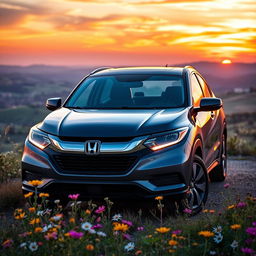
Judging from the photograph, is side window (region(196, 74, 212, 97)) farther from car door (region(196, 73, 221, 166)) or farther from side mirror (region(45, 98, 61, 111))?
side mirror (region(45, 98, 61, 111))

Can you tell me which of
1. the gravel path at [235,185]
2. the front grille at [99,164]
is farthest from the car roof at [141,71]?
the front grille at [99,164]

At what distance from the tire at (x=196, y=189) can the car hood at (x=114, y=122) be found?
598 millimetres

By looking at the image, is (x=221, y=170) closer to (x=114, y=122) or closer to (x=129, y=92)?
(x=129, y=92)

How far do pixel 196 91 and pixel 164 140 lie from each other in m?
1.98

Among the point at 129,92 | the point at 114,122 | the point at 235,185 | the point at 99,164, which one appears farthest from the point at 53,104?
the point at 235,185

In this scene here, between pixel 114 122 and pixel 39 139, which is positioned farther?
pixel 39 139

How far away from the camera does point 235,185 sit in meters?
8.91

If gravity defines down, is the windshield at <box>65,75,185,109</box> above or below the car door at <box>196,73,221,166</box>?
above

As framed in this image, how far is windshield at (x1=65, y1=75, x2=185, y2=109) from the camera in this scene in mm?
7160

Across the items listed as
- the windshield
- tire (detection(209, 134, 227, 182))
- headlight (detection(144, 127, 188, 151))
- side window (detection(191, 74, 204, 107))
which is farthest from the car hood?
→ tire (detection(209, 134, 227, 182))

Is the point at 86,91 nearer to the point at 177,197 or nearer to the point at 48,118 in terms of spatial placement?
the point at 48,118

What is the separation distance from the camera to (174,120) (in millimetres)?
6176

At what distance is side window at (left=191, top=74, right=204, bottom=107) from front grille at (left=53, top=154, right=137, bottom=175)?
182 cm

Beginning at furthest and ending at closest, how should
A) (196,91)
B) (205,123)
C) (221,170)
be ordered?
(221,170) < (196,91) < (205,123)
